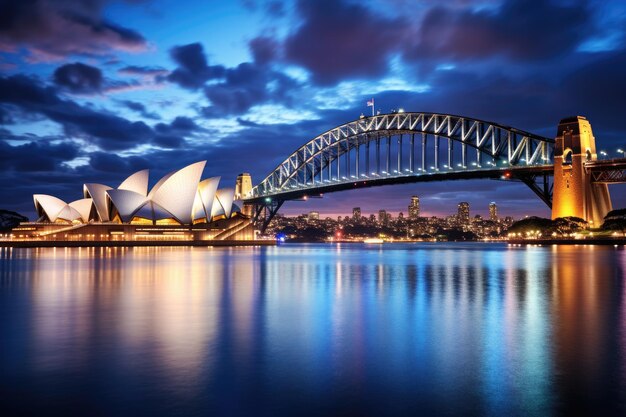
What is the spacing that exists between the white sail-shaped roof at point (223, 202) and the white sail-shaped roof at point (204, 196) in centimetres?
356

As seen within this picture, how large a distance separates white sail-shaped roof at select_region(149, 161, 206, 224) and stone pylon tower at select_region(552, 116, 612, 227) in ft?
132

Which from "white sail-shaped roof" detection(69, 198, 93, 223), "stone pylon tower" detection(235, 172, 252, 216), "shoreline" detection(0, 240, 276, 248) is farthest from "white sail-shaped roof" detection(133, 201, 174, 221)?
"stone pylon tower" detection(235, 172, 252, 216)

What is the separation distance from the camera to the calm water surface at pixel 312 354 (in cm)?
565

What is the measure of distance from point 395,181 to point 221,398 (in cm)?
6406

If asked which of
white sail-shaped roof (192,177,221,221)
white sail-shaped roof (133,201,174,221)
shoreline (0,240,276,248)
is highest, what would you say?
white sail-shaped roof (192,177,221,221)

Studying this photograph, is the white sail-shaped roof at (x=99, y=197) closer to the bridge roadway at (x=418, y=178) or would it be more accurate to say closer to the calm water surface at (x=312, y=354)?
the bridge roadway at (x=418, y=178)

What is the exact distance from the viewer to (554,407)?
5.48 metres

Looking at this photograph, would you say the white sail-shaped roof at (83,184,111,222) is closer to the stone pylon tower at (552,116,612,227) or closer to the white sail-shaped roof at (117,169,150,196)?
the white sail-shaped roof at (117,169,150,196)

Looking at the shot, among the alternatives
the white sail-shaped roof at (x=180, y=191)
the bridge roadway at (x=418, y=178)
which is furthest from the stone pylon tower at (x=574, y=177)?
the white sail-shaped roof at (x=180, y=191)

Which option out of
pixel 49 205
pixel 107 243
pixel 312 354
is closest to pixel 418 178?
pixel 107 243

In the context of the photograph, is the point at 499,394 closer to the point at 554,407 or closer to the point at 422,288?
the point at 554,407

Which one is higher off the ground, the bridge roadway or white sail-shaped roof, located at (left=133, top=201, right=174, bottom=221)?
the bridge roadway

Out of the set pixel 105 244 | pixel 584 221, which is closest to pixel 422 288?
pixel 584 221

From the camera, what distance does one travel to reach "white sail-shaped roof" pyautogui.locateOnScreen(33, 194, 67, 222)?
3123 inches
